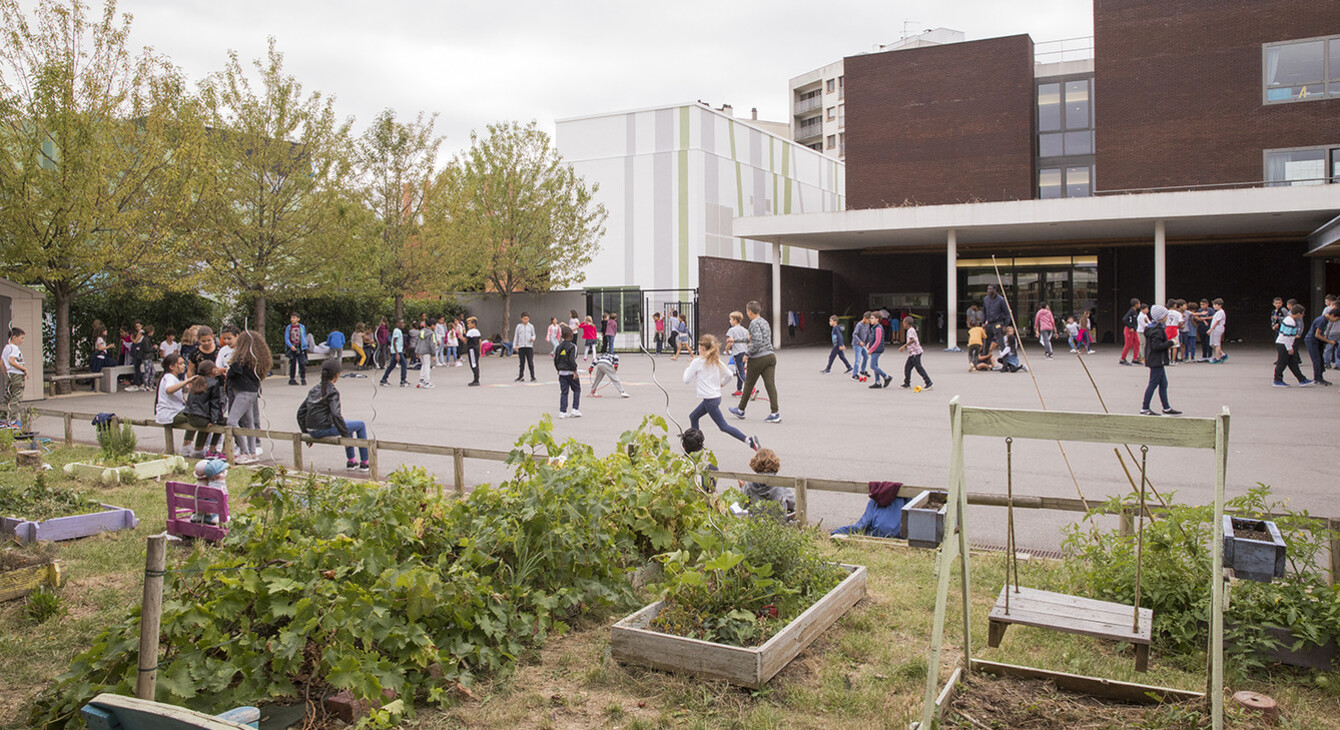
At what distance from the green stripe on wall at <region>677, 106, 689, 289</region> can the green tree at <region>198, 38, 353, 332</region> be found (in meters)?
24.5

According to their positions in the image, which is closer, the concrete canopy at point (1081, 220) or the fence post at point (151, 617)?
the fence post at point (151, 617)

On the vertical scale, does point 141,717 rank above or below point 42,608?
above

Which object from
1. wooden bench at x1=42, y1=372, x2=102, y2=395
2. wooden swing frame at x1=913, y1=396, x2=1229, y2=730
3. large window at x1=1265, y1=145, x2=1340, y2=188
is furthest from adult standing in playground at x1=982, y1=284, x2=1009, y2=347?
wooden bench at x1=42, y1=372, x2=102, y2=395


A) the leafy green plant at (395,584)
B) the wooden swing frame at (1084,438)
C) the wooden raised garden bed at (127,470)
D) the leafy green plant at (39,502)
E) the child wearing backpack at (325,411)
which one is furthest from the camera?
the child wearing backpack at (325,411)

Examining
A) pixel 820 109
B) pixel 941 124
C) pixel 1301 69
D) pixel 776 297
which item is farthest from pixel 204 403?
pixel 820 109

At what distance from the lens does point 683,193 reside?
4831 cm

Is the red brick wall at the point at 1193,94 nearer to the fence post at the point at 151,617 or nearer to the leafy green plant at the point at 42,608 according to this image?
the leafy green plant at the point at 42,608

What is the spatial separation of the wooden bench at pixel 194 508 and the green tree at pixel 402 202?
76.1 feet

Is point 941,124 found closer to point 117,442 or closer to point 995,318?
point 995,318

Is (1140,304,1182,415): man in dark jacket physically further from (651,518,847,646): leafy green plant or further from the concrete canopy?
the concrete canopy

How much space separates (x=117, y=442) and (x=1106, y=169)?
119ft

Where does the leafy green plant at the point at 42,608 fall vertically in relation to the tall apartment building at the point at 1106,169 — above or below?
below

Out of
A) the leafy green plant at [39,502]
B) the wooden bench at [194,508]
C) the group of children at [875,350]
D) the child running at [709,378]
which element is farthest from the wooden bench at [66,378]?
the group of children at [875,350]

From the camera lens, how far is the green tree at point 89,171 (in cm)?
1877
